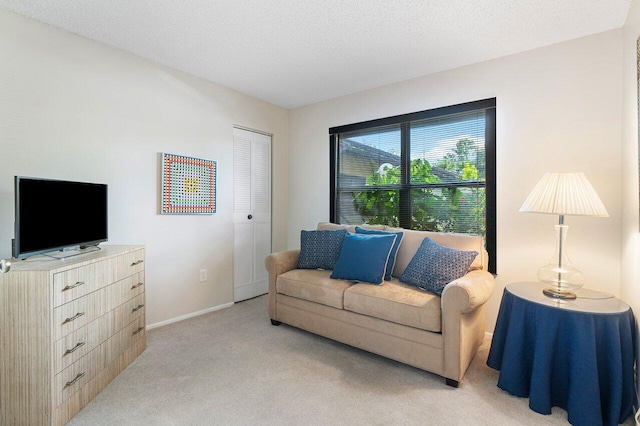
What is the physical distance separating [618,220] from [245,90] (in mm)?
3698

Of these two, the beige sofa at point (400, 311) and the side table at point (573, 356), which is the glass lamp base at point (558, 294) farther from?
the beige sofa at point (400, 311)

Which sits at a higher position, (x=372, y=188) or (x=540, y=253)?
(x=372, y=188)

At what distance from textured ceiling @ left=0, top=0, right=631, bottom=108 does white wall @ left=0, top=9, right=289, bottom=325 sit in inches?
8.4

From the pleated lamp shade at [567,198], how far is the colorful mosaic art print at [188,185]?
294 centimetres

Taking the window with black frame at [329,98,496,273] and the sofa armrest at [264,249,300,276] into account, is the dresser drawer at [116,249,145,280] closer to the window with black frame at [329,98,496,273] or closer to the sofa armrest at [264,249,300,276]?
the sofa armrest at [264,249,300,276]

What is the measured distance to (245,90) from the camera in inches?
143

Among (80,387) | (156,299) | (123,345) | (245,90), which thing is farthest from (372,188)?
(80,387)

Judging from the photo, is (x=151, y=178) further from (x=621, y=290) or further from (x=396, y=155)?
(x=621, y=290)

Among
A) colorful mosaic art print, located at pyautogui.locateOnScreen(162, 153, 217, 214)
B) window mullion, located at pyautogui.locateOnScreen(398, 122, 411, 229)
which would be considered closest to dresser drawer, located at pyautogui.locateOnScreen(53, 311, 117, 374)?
colorful mosaic art print, located at pyautogui.locateOnScreen(162, 153, 217, 214)

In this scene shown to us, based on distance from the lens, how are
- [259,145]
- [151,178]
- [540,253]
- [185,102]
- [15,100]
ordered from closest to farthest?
[15,100], [540,253], [151,178], [185,102], [259,145]

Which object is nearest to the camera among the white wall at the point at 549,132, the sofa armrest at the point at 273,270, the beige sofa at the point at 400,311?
the beige sofa at the point at 400,311

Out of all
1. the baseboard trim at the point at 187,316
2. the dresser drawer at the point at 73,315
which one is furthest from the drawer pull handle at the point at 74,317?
the baseboard trim at the point at 187,316

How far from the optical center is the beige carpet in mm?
1692

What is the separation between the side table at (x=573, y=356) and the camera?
1596 mm
